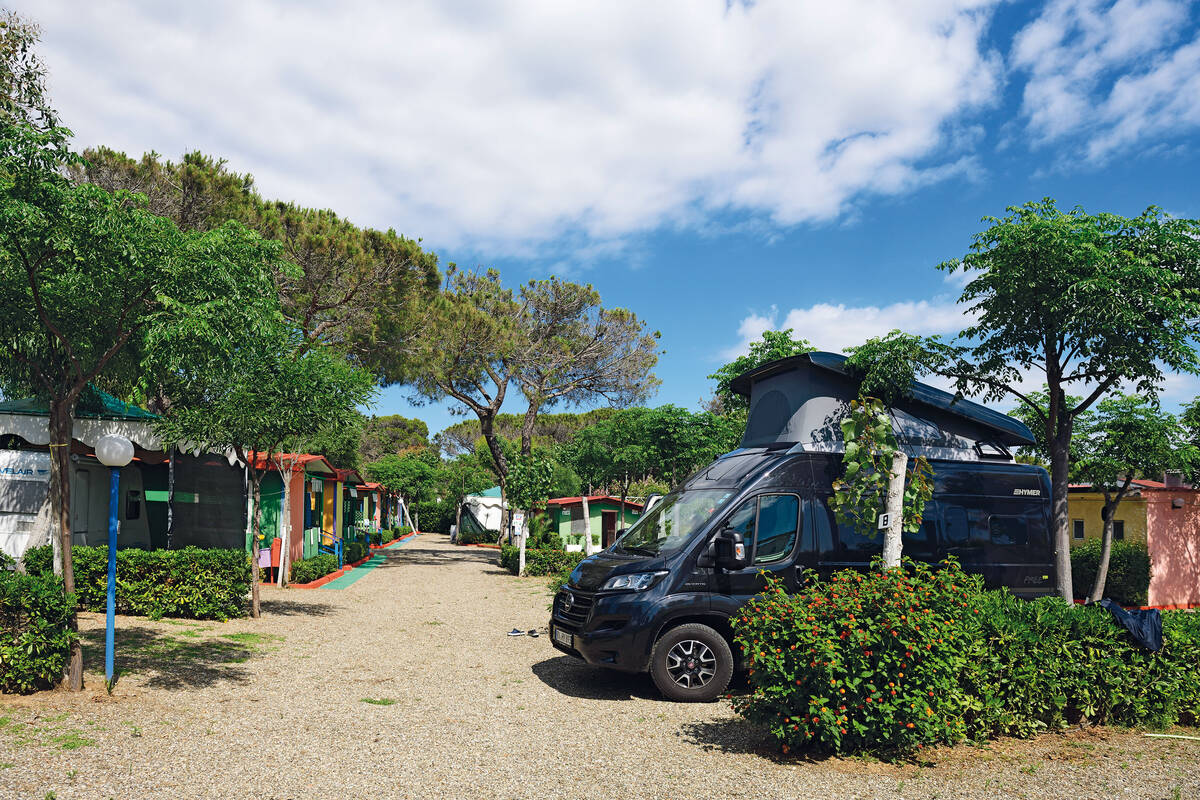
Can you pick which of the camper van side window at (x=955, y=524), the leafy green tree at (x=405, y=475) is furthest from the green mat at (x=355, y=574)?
the leafy green tree at (x=405, y=475)

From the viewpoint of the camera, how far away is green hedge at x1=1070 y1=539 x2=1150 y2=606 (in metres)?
15.4

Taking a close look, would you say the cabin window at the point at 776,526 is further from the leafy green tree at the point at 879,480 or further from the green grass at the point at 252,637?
the green grass at the point at 252,637

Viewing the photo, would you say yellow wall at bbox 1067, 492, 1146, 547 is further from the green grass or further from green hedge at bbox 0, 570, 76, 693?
green hedge at bbox 0, 570, 76, 693

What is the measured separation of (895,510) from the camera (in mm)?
5973

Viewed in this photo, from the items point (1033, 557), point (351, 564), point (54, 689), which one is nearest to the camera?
point (54, 689)

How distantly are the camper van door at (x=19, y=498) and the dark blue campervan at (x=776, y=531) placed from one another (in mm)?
8643

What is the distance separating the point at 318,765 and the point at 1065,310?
7.97m

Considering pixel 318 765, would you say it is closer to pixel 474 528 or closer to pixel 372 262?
pixel 372 262

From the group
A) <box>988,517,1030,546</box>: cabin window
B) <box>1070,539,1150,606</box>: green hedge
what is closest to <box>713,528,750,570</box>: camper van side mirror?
<box>988,517,1030,546</box>: cabin window

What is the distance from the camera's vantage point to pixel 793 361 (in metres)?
8.44

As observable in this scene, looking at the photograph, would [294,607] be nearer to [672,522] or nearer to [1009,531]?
[672,522]

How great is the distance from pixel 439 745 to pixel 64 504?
378 cm

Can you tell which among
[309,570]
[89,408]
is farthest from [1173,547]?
[89,408]

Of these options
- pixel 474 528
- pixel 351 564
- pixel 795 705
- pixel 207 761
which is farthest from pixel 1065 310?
pixel 474 528
